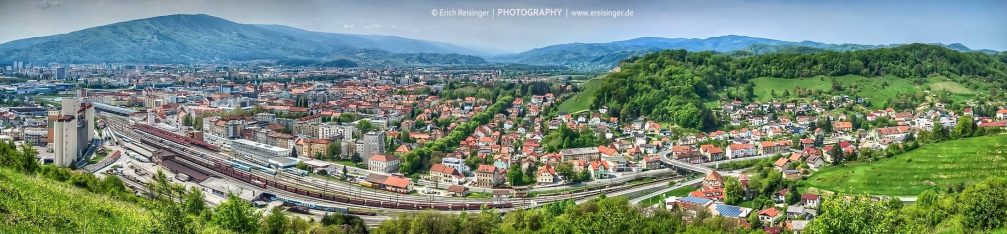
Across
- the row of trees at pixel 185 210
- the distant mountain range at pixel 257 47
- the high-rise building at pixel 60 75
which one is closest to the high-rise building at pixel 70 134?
the row of trees at pixel 185 210

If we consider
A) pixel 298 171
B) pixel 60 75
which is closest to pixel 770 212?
pixel 298 171

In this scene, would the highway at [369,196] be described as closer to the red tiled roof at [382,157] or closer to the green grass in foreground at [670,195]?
the green grass in foreground at [670,195]

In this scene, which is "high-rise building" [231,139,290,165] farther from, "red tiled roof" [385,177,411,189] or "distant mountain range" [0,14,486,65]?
"distant mountain range" [0,14,486,65]

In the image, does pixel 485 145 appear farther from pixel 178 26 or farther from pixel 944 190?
pixel 178 26

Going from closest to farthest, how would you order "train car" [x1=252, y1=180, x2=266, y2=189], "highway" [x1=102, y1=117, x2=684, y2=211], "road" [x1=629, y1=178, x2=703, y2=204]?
"highway" [x1=102, y1=117, x2=684, y2=211], "road" [x1=629, y1=178, x2=703, y2=204], "train car" [x1=252, y1=180, x2=266, y2=189]

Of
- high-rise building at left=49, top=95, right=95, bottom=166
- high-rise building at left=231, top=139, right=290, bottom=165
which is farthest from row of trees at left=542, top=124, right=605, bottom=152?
high-rise building at left=49, top=95, right=95, bottom=166

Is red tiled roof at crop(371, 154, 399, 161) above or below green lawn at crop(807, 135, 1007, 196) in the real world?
below
